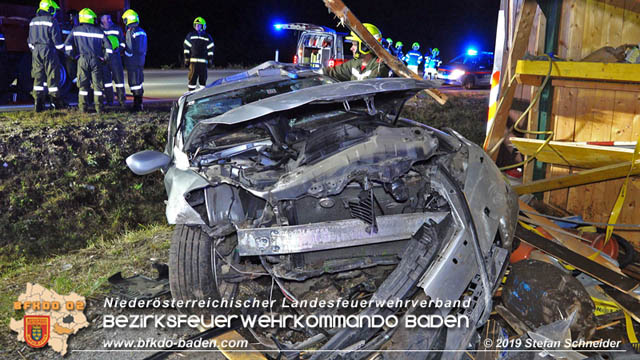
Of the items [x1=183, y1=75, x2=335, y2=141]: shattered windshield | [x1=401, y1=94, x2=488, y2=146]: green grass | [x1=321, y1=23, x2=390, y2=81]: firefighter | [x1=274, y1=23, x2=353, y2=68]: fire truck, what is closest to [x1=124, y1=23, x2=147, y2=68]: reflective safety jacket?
[x1=274, y1=23, x2=353, y2=68]: fire truck

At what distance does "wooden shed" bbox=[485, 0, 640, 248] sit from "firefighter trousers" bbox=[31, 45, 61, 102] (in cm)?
745

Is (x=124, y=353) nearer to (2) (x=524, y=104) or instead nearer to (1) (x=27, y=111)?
(2) (x=524, y=104)

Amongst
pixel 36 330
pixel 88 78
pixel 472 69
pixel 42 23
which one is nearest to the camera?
pixel 36 330

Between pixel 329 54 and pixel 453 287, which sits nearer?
pixel 453 287

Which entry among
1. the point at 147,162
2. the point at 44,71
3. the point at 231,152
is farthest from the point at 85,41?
the point at 231,152

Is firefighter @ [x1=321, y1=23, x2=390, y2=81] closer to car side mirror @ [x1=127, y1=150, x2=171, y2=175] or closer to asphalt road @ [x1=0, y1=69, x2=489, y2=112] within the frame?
car side mirror @ [x1=127, y1=150, x2=171, y2=175]

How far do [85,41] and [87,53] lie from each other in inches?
8.1

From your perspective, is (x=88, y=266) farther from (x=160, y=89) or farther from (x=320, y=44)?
(x=160, y=89)

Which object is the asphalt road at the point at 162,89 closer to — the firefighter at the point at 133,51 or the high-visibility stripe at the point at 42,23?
the firefighter at the point at 133,51

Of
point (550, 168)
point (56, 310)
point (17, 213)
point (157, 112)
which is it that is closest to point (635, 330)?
point (550, 168)

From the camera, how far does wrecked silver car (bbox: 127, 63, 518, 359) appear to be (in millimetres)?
2697

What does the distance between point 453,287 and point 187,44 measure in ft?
32.0

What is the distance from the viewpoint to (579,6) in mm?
4738

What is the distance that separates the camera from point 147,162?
3.42 metres
